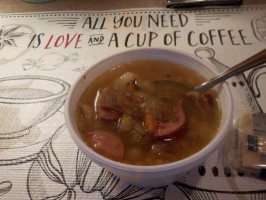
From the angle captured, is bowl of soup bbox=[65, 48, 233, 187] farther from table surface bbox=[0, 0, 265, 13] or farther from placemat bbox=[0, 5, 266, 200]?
table surface bbox=[0, 0, 265, 13]

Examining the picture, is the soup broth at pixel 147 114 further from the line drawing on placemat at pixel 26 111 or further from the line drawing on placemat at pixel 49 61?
the line drawing on placemat at pixel 49 61

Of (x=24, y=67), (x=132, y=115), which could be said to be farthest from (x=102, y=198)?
(x=24, y=67)

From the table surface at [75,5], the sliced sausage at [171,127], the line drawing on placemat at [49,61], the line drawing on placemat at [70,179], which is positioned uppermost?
the table surface at [75,5]

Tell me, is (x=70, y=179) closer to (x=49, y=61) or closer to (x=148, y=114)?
(x=148, y=114)

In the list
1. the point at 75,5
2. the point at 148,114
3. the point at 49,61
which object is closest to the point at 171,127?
the point at 148,114

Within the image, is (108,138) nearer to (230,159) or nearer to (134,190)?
(134,190)

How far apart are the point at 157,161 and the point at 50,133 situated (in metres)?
0.36

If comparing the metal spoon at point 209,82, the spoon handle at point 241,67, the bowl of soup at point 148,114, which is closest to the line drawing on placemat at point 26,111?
the bowl of soup at point 148,114

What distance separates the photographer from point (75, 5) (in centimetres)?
132

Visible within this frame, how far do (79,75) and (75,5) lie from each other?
738 millimetres

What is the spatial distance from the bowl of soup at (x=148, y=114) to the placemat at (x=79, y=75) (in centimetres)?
9

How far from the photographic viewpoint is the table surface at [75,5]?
4.24ft

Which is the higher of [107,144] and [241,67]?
[241,67]

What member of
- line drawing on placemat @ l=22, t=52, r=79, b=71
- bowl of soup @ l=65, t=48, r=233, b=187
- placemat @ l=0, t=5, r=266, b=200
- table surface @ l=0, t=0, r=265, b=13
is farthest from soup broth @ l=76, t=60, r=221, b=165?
table surface @ l=0, t=0, r=265, b=13
